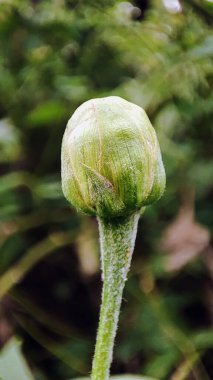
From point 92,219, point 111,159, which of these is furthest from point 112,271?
point 92,219

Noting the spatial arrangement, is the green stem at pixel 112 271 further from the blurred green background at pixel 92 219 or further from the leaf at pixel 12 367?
the blurred green background at pixel 92 219

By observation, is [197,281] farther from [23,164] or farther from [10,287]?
[23,164]

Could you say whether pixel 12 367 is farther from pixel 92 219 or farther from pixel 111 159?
pixel 92 219

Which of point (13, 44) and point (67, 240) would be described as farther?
point (13, 44)

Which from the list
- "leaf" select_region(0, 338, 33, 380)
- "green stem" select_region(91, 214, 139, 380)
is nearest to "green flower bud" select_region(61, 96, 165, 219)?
"green stem" select_region(91, 214, 139, 380)

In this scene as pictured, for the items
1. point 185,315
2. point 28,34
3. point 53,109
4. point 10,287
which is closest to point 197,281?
point 185,315

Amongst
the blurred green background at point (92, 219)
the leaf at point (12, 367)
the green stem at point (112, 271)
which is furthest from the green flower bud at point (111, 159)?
the blurred green background at point (92, 219)

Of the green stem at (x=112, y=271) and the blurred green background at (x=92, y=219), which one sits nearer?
the green stem at (x=112, y=271)
